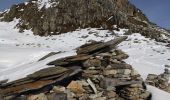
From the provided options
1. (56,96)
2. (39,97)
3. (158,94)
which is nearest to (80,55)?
(56,96)

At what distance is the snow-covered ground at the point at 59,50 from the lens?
17562 millimetres

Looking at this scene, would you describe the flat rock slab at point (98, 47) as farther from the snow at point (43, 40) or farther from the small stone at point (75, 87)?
the snow at point (43, 40)

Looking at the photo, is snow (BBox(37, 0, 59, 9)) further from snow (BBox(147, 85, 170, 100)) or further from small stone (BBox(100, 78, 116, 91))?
small stone (BBox(100, 78, 116, 91))

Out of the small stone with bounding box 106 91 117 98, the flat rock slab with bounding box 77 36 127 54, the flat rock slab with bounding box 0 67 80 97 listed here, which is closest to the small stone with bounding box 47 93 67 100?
the flat rock slab with bounding box 0 67 80 97

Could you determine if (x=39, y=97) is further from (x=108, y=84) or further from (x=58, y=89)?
(x=108, y=84)

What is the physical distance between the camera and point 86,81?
1559 centimetres

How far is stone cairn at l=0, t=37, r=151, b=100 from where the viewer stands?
1472cm

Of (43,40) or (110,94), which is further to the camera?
(43,40)

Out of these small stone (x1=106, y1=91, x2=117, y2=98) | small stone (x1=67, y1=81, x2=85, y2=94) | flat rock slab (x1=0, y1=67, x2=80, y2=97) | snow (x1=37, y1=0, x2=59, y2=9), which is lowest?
small stone (x1=106, y1=91, x2=117, y2=98)

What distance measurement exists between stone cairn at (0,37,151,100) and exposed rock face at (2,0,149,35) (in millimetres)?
30244

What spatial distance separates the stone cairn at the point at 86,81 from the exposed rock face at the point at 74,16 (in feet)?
99.2

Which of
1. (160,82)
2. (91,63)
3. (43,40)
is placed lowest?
(160,82)

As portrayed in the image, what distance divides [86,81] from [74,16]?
113 ft

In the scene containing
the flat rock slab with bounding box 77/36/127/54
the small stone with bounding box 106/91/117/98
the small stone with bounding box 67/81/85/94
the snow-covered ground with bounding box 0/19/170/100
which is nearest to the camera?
the small stone with bounding box 67/81/85/94
